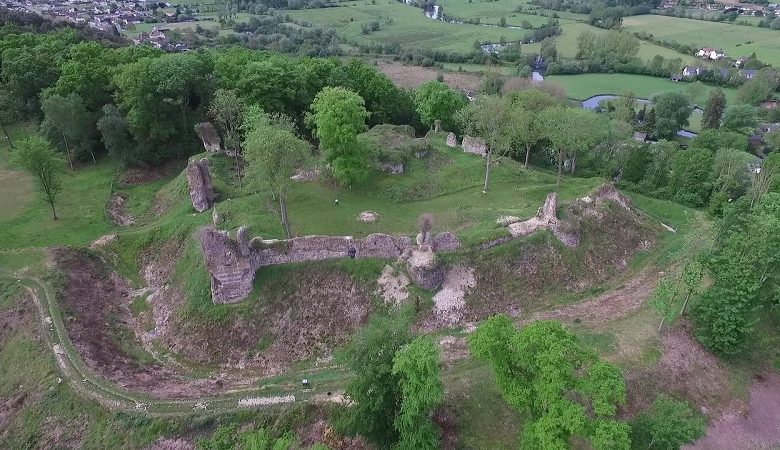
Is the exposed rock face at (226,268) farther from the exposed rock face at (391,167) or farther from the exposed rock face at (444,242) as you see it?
the exposed rock face at (391,167)

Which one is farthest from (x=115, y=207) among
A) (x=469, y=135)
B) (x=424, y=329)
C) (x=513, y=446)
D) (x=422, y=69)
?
(x=422, y=69)

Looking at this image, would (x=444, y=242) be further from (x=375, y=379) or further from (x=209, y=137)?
(x=209, y=137)

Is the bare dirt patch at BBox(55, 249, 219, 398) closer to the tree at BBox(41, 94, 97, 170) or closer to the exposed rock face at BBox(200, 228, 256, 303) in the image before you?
the exposed rock face at BBox(200, 228, 256, 303)

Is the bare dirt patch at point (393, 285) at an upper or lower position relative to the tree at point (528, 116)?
lower

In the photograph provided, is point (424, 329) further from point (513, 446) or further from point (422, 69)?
point (422, 69)

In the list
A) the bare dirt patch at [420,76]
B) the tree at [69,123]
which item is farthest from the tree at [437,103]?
the tree at [69,123]
